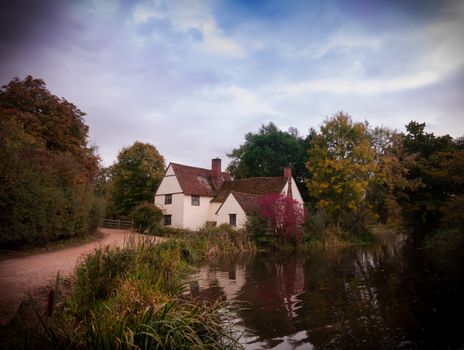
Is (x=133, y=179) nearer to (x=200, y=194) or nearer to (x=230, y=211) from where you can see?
(x=200, y=194)

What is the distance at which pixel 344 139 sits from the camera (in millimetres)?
34125

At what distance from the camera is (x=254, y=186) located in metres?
36.7

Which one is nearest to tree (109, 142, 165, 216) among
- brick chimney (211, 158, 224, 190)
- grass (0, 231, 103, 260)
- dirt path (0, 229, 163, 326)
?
brick chimney (211, 158, 224, 190)

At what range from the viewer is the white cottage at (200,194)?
33.6 metres

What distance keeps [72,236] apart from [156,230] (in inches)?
339

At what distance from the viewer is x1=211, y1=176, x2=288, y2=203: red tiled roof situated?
116 feet

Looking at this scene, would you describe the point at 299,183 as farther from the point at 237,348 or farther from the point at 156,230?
the point at 237,348

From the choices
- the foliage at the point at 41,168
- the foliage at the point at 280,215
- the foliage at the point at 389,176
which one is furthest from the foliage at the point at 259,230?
the foliage at the point at 389,176

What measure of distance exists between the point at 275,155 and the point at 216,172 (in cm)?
891

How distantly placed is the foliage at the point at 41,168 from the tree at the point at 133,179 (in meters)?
9.59

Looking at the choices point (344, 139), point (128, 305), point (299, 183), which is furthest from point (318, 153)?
point (128, 305)

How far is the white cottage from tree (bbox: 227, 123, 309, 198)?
259 inches

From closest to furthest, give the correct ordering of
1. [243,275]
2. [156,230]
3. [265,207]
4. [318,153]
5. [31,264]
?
[31,264] → [243,275] → [265,207] → [156,230] → [318,153]

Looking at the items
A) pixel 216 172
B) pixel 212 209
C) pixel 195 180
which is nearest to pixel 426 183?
pixel 212 209
